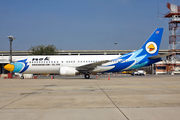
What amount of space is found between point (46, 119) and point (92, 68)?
1963cm

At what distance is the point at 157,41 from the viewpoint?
86.2ft

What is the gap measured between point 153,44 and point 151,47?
23.6 inches

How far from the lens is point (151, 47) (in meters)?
26.1

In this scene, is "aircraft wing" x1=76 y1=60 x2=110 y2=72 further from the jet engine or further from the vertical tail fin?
the vertical tail fin

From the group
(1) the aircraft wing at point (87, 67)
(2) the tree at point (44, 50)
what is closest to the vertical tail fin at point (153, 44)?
(1) the aircraft wing at point (87, 67)

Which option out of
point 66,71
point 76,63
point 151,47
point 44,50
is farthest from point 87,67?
point 44,50

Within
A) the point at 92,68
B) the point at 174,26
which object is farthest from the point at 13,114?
the point at 174,26

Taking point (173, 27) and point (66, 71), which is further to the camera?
point (173, 27)

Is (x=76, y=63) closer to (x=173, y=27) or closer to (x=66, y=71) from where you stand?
(x=66, y=71)

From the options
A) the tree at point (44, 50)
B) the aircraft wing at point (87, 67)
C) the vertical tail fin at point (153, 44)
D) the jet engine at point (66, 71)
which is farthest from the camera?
the tree at point (44, 50)

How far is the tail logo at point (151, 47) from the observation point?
26.1 m

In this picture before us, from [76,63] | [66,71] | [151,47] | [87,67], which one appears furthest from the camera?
[151,47]

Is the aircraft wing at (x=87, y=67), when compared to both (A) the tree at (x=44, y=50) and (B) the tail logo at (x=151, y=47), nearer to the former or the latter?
(B) the tail logo at (x=151, y=47)

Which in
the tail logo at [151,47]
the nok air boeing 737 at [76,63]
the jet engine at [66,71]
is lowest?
the jet engine at [66,71]
